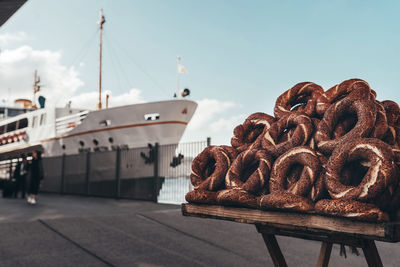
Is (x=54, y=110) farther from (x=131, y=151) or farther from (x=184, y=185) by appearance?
(x=184, y=185)

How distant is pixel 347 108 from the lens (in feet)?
7.71

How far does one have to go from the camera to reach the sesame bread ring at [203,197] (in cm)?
261

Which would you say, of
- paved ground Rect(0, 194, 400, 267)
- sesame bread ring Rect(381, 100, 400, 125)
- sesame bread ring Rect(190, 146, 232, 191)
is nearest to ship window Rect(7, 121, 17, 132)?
paved ground Rect(0, 194, 400, 267)

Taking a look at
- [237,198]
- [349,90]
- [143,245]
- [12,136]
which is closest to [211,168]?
[237,198]

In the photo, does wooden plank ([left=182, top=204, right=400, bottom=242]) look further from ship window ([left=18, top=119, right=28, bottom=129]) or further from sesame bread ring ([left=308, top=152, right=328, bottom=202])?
ship window ([left=18, top=119, right=28, bottom=129])

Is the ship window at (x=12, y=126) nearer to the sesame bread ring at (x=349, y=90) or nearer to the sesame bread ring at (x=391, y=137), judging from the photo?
the sesame bread ring at (x=349, y=90)

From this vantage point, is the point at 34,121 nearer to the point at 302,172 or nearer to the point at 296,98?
the point at 296,98

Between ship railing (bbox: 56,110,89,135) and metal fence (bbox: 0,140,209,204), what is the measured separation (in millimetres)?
3079

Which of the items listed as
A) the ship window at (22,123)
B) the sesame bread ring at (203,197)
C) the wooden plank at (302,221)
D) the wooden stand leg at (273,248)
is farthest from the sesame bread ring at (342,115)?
the ship window at (22,123)

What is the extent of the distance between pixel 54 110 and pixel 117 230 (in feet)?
62.9

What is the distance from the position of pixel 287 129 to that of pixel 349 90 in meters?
0.53

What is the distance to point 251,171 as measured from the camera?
268cm

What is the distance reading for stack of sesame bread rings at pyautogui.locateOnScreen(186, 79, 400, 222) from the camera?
1.96m

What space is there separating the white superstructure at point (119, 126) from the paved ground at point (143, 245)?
42.4 feet
